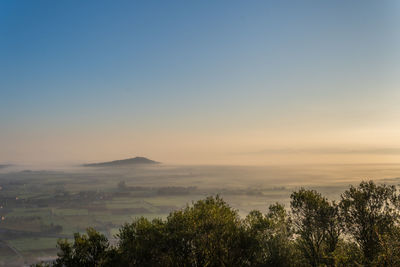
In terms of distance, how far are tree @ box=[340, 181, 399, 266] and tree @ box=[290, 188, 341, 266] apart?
1.66m

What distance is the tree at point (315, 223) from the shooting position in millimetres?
30172

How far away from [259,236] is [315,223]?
770cm

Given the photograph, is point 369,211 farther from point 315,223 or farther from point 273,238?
point 273,238

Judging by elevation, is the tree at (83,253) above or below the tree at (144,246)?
below

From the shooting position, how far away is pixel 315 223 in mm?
31984

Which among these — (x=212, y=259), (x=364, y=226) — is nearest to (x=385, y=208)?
(x=364, y=226)

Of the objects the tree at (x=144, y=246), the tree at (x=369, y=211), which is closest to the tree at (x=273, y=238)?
the tree at (x=369, y=211)

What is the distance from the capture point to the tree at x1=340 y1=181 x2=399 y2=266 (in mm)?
29828

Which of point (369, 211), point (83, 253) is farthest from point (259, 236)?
point (83, 253)

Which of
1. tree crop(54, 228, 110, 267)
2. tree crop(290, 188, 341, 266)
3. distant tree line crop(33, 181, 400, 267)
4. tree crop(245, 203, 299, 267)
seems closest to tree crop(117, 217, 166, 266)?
distant tree line crop(33, 181, 400, 267)

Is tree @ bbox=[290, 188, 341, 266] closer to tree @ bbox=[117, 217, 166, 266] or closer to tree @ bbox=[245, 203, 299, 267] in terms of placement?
tree @ bbox=[245, 203, 299, 267]

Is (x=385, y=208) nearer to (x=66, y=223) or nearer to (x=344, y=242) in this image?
(x=344, y=242)

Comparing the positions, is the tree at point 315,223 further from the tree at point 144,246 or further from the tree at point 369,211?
the tree at point 144,246

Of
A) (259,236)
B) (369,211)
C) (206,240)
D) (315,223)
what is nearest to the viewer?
(206,240)
